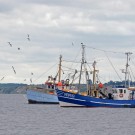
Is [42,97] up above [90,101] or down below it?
above

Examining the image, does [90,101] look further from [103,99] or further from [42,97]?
[42,97]

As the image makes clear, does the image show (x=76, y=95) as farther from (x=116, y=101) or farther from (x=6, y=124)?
(x=6, y=124)

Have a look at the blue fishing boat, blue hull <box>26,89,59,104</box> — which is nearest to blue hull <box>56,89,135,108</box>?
the blue fishing boat

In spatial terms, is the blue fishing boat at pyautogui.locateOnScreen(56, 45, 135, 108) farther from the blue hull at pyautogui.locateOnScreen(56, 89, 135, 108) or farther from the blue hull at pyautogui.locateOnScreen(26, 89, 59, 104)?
the blue hull at pyautogui.locateOnScreen(26, 89, 59, 104)

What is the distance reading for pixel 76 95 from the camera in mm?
109812

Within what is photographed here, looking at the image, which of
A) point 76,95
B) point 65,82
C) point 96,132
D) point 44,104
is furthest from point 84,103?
point 96,132

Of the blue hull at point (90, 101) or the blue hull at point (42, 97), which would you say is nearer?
the blue hull at point (90, 101)

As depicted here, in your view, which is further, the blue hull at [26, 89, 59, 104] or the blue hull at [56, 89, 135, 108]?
the blue hull at [26, 89, 59, 104]

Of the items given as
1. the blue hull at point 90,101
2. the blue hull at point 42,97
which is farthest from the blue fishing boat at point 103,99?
the blue hull at point 42,97

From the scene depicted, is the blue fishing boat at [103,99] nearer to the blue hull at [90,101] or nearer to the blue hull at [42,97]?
the blue hull at [90,101]

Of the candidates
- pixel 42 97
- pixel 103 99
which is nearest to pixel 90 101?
pixel 103 99

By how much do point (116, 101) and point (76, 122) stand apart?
2849 centimetres

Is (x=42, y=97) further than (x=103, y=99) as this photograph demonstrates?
Yes

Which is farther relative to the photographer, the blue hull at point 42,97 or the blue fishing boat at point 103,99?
the blue hull at point 42,97
